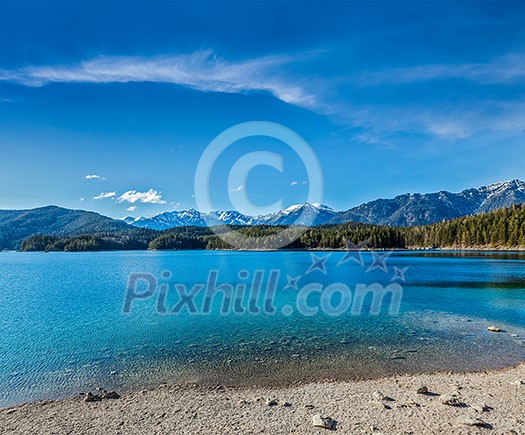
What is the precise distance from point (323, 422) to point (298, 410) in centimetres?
158

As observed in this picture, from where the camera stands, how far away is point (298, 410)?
12.5 m

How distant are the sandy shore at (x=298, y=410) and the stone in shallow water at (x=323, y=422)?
9cm

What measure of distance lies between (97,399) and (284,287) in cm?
3710

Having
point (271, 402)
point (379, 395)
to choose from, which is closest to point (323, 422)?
point (271, 402)

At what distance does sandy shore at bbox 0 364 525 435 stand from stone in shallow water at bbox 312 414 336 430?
0.09 meters

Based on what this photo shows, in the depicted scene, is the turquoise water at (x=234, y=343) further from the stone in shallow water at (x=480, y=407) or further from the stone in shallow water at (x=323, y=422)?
the stone in shallow water at (x=480, y=407)

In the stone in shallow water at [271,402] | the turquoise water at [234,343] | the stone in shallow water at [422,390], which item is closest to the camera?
the stone in shallow water at [271,402]

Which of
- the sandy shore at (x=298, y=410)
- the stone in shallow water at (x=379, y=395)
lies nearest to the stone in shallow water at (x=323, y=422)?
the sandy shore at (x=298, y=410)

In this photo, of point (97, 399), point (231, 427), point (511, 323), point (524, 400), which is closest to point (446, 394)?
point (524, 400)

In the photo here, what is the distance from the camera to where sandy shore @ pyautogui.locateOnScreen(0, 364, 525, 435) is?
11.2m

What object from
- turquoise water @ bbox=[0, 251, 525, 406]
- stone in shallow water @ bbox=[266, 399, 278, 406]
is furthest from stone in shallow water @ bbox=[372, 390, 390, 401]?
stone in shallow water @ bbox=[266, 399, 278, 406]

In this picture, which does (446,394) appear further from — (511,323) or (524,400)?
(511,323)

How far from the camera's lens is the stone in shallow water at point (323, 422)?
36.5ft

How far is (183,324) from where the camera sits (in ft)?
90.6
